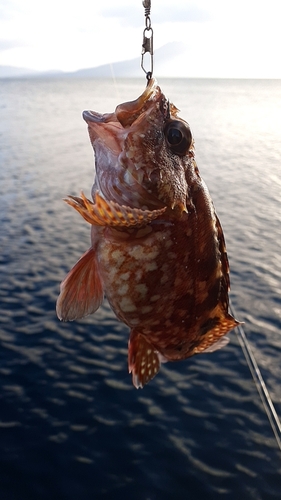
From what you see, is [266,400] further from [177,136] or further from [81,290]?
[177,136]

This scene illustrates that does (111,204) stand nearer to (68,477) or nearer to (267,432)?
(68,477)

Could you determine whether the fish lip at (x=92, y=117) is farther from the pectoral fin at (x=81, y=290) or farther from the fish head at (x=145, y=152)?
the pectoral fin at (x=81, y=290)

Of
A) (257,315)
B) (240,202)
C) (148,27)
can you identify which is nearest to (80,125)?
(240,202)

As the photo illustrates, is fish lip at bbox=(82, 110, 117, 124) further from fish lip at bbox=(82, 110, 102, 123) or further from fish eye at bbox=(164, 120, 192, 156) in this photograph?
fish eye at bbox=(164, 120, 192, 156)

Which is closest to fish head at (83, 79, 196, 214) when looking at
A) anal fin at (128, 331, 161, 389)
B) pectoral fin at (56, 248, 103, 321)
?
pectoral fin at (56, 248, 103, 321)

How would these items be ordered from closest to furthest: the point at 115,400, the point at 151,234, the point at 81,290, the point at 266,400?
1. the point at 151,234
2. the point at 81,290
3. the point at 115,400
4. the point at 266,400

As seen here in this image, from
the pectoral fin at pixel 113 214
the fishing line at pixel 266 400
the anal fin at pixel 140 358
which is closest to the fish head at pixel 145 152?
the pectoral fin at pixel 113 214

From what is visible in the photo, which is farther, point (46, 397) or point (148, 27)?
point (46, 397)

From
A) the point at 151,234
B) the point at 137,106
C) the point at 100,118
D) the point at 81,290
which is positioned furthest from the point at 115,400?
the point at 137,106
